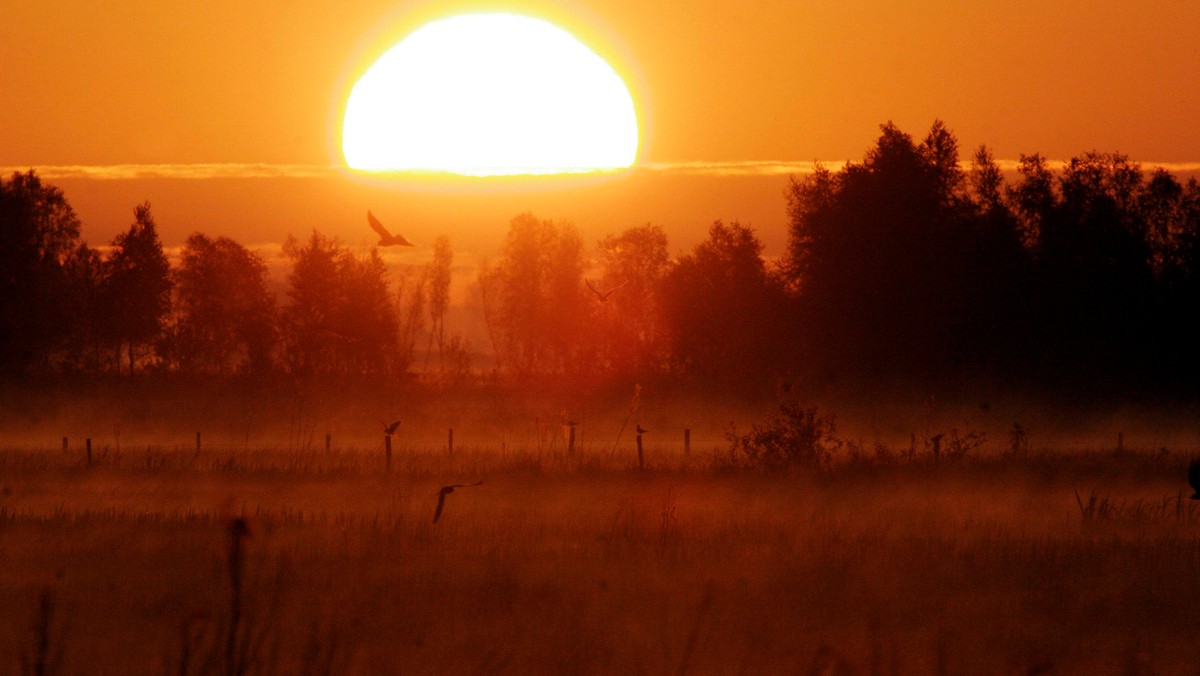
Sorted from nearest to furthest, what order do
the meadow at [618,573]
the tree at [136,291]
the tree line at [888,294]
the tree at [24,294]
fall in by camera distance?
the meadow at [618,573] < the tree line at [888,294] < the tree at [24,294] < the tree at [136,291]

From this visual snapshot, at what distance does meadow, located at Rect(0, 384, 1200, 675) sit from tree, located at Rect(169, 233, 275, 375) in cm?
3395

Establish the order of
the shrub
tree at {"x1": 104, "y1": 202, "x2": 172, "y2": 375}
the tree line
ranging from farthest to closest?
tree at {"x1": 104, "y1": 202, "x2": 172, "y2": 375} < the tree line < the shrub

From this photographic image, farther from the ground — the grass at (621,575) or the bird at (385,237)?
the bird at (385,237)

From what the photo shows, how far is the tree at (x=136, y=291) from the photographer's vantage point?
201 feet

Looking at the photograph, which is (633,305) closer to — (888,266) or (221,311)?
(221,311)

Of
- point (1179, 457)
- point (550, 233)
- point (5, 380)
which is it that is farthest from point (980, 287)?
point (550, 233)

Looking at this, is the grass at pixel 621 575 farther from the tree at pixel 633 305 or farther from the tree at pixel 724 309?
the tree at pixel 633 305

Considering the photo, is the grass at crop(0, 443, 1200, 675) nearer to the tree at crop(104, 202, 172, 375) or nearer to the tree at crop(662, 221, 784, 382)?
the tree at crop(662, 221, 784, 382)

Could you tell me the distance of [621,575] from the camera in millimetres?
16047

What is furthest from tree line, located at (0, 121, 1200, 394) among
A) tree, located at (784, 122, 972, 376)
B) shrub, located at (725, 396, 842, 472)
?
shrub, located at (725, 396, 842, 472)

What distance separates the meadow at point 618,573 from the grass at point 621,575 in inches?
2.2

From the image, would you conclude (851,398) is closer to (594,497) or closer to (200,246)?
(594,497)

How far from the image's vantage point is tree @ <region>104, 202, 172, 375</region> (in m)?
61.3

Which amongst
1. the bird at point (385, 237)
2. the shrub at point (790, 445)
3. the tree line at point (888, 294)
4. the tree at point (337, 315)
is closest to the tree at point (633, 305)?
the tree line at point (888, 294)
